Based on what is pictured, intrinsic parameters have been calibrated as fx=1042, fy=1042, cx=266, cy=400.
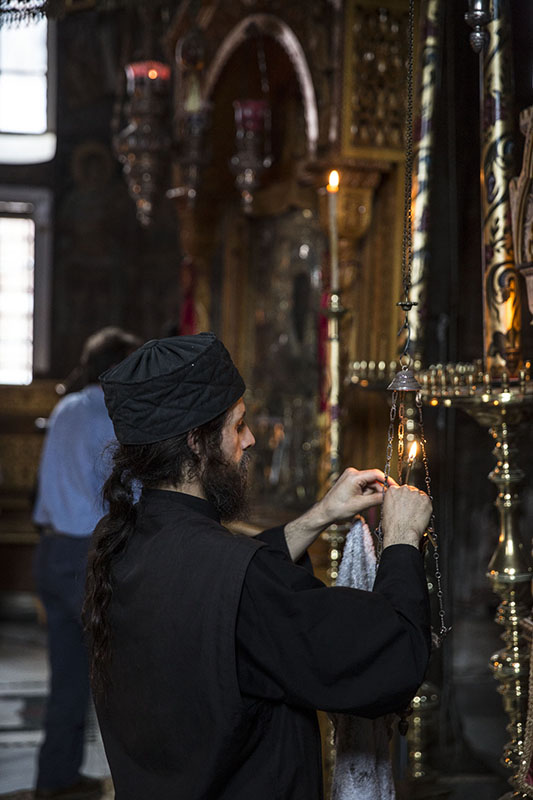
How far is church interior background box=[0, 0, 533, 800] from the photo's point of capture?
2.41 meters

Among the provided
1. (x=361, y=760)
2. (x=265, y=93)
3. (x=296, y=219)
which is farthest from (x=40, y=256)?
(x=361, y=760)

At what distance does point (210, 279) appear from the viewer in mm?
5891

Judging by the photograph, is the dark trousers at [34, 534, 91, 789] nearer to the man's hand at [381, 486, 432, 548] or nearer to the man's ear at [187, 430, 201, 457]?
the man's ear at [187, 430, 201, 457]

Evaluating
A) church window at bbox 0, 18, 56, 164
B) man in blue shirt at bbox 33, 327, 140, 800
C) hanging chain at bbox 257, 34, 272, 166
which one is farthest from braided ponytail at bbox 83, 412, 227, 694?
church window at bbox 0, 18, 56, 164

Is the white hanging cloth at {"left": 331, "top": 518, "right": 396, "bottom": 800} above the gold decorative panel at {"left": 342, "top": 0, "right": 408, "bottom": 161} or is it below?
below

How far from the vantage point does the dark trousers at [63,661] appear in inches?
153

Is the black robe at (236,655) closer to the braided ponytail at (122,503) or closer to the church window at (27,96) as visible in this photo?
the braided ponytail at (122,503)

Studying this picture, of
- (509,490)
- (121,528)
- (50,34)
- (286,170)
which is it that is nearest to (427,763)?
(509,490)

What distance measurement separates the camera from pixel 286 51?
14.0 feet

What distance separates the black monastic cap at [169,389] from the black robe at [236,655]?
5.4 inches

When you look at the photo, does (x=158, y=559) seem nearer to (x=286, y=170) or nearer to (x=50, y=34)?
(x=286, y=170)

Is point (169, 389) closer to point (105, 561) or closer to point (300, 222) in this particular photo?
point (105, 561)

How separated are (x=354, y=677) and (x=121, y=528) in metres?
0.53

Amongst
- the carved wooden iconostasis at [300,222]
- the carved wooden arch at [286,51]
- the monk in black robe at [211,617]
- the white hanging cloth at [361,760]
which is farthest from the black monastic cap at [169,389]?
the carved wooden arch at [286,51]
